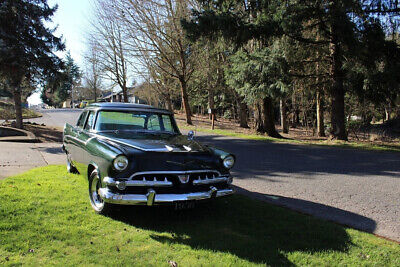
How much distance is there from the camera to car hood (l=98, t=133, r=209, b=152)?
4297mm

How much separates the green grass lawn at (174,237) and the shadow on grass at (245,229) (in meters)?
0.01

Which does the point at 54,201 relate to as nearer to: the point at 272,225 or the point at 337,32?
the point at 272,225

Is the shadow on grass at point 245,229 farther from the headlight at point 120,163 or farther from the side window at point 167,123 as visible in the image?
the side window at point 167,123

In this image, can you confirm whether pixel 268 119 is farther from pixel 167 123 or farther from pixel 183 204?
pixel 183 204

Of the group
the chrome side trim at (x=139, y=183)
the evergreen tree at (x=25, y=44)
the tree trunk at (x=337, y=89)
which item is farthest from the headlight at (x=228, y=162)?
the evergreen tree at (x=25, y=44)

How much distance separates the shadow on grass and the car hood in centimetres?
87

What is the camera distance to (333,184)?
6.62m

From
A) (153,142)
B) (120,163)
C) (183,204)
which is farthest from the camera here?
(153,142)

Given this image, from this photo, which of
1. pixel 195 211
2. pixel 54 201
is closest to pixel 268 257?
pixel 195 211

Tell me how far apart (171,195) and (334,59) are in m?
12.6

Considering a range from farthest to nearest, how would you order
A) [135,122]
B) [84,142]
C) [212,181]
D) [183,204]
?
[135,122]
[84,142]
[212,181]
[183,204]

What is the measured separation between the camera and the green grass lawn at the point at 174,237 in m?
3.31

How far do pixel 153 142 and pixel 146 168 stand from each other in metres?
0.73

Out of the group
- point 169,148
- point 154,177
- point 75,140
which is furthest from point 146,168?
point 75,140
